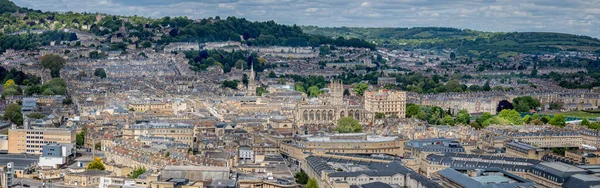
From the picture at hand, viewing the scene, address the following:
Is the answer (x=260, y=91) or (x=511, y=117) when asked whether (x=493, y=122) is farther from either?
(x=260, y=91)

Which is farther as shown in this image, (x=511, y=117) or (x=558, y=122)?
(x=511, y=117)

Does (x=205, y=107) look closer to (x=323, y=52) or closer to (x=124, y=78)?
(x=124, y=78)

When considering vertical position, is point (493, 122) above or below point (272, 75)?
below

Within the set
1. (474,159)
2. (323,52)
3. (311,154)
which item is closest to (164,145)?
(311,154)

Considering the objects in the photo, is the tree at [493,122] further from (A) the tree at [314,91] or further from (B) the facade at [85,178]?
(B) the facade at [85,178]

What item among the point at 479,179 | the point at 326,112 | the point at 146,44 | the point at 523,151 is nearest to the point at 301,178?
the point at 479,179

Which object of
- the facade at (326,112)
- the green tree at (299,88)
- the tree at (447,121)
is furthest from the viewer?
the green tree at (299,88)

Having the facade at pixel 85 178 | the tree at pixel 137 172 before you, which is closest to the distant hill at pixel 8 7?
the facade at pixel 85 178
